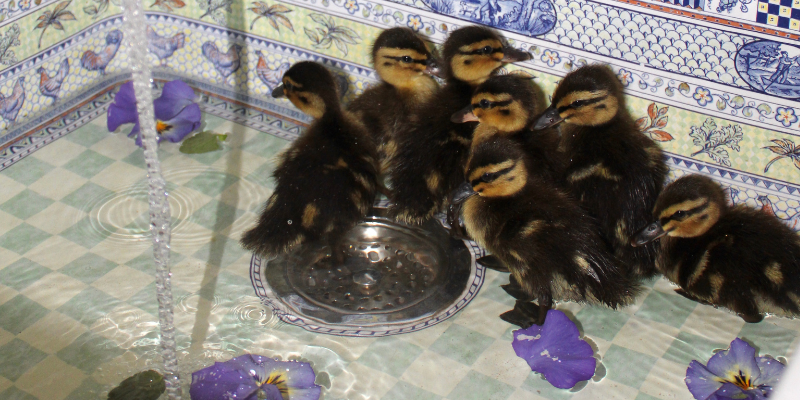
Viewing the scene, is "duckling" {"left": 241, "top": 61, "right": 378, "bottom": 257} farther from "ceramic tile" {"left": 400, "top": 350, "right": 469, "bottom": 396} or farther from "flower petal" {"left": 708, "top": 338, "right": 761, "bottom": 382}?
"flower petal" {"left": 708, "top": 338, "right": 761, "bottom": 382}

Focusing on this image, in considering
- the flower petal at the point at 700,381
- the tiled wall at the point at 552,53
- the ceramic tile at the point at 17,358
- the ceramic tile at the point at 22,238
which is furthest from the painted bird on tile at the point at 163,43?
the flower petal at the point at 700,381

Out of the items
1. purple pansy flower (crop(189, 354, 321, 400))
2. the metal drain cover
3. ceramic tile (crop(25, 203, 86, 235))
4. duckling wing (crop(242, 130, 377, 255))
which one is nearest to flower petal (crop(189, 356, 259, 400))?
purple pansy flower (crop(189, 354, 321, 400))

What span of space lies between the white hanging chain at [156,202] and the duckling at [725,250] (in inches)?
36.9

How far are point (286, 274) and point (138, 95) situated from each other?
0.49 meters

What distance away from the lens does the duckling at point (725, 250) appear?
61.8 inches

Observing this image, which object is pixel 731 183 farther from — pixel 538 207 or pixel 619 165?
pixel 538 207

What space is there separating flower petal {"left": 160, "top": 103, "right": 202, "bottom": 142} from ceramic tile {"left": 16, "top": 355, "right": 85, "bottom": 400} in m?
0.82

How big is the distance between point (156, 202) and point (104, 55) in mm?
945

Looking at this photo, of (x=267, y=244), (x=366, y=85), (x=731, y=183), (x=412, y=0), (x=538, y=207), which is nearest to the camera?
(x=538, y=207)

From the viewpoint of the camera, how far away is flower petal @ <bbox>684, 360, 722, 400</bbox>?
1515 mm

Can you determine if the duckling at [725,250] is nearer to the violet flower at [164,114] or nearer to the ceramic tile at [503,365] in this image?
the ceramic tile at [503,365]

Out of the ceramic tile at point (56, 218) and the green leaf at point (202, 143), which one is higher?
the green leaf at point (202, 143)

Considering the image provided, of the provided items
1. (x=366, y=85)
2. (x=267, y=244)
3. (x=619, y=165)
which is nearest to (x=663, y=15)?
(x=619, y=165)

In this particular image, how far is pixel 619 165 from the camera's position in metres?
1.71
